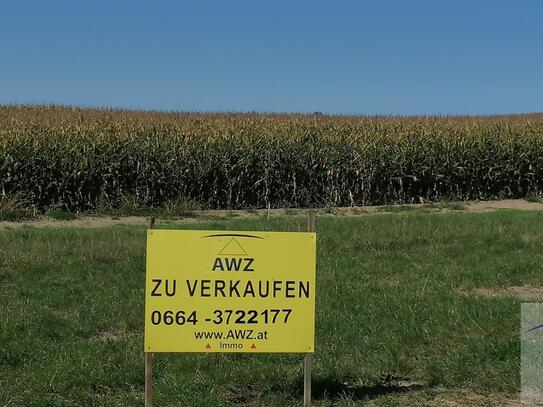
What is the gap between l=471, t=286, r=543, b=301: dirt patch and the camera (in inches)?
293

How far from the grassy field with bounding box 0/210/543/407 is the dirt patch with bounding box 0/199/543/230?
4.15 meters

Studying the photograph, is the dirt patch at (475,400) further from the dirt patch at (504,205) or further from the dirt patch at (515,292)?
the dirt patch at (504,205)

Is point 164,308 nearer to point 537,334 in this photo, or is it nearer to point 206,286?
point 206,286

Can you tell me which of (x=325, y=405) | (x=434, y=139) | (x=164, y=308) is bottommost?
(x=325, y=405)

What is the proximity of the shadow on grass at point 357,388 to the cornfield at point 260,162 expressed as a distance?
12.7 metres

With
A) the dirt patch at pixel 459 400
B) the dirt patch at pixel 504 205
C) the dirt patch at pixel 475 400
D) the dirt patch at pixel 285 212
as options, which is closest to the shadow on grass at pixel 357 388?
the dirt patch at pixel 459 400

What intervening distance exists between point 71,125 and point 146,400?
1484cm

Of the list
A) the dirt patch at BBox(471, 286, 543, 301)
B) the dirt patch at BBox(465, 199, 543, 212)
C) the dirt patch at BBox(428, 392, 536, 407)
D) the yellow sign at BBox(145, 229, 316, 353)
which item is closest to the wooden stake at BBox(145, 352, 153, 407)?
the yellow sign at BBox(145, 229, 316, 353)

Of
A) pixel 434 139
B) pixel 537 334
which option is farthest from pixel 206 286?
pixel 434 139

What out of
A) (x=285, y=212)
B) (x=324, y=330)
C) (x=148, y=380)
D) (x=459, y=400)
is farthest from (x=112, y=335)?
(x=285, y=212)

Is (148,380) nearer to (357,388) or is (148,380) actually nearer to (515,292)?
(357,388)

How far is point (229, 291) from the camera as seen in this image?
4.29m

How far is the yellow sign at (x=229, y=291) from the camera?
422 centimetres

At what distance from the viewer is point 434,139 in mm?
20891
